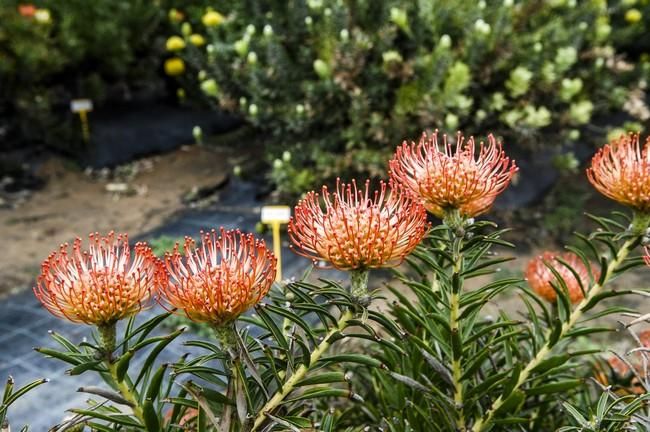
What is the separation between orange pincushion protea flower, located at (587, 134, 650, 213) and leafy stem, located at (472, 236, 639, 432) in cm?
9

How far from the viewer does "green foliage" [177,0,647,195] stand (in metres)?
4.33

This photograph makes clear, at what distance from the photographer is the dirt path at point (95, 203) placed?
4650 millimetres

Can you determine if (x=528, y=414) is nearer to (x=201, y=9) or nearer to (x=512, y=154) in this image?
(x=512, y=154)

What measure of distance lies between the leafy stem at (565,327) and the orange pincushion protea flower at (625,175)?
3.5 inches

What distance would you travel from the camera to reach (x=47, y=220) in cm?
525

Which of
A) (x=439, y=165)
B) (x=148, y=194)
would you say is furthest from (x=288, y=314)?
(x=148, y=194)

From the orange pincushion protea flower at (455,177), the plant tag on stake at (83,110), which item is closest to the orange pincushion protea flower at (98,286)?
the orange pincushion protea flower at (455,177)

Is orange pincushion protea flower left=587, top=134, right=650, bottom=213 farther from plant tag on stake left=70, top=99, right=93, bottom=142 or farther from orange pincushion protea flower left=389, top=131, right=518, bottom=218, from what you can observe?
plant tag on stake left=70, top=99, right=93, bottom=142

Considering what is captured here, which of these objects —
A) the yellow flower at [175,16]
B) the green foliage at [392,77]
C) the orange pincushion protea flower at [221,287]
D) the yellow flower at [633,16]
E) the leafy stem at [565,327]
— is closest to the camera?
the orange pincushion protea flower at [221,287]

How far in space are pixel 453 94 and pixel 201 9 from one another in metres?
3.45

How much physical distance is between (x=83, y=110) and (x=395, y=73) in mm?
3285

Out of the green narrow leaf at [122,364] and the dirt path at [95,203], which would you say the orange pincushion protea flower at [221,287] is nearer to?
the green narrow leaf at [122,364]

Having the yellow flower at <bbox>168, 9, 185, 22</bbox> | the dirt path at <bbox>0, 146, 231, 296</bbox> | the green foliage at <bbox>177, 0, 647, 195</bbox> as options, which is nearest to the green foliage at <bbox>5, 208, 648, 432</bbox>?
the green foliage at <bbox>177, 0, 647, 195</bbox>

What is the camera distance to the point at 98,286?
0.90m
